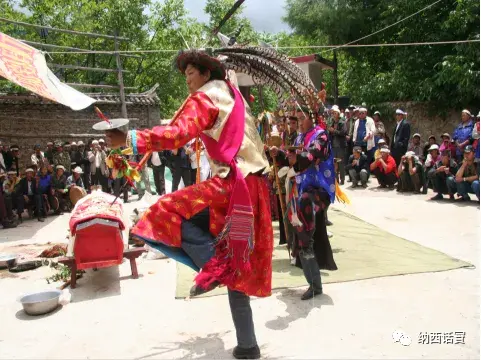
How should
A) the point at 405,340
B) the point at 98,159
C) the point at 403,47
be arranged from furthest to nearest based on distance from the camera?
the point at 403,47 → the point at 98,159 → the point at 405,340

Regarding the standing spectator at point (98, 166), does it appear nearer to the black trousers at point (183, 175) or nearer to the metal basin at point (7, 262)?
the black trousers at point (183, 175)

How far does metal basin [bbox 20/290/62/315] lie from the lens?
3.85 metres

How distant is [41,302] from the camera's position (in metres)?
3.83

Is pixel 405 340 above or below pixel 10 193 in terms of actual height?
below

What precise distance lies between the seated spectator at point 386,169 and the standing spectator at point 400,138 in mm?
498

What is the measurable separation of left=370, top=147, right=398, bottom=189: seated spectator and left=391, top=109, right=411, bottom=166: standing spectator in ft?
1.63

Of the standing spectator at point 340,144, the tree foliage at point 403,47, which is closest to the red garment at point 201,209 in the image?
the standing spectator at point 340,144

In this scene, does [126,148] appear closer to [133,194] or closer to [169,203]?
[169,203]

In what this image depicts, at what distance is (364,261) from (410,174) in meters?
5.41

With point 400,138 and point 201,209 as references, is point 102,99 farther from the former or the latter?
point 201,209

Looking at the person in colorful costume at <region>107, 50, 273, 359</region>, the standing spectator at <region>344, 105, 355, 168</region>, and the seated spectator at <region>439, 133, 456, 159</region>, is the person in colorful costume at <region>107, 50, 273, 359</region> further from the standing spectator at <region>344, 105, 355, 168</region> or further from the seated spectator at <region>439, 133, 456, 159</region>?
the standing spectator at <region>344, 105, 355, 168</region>

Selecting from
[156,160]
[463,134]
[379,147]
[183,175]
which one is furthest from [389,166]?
[156,160]

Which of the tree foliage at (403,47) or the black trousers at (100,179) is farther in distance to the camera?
the tree foliage at (403,47)

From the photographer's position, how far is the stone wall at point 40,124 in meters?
14.4
